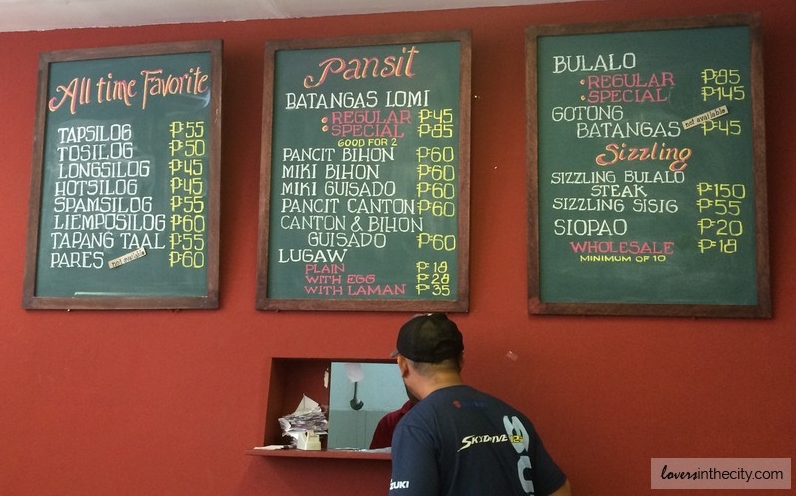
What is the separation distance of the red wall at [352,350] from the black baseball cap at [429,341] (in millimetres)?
618

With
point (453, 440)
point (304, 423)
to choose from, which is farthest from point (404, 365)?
point (304, 423)

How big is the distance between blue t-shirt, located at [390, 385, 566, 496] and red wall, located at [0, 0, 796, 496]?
0.71 m

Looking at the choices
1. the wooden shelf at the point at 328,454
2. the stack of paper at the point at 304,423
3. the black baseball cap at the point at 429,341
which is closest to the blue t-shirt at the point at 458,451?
the black baseball cap at the point at 429,341

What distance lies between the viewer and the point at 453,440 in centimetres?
222

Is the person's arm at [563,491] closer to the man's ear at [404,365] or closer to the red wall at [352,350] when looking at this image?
the red wall at [352,350]

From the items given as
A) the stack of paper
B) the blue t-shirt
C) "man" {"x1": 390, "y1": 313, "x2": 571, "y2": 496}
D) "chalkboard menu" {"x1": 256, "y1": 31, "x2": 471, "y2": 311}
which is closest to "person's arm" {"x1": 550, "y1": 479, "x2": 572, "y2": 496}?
"man" {"x1": 390, "y1": 313, "x2": 571, "y2": 496}

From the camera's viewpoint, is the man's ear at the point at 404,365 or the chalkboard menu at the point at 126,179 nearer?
the man's ear at the point at 404,365

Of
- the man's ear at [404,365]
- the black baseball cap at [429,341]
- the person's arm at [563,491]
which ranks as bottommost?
the person's arm at [563,491]

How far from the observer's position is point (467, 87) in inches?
122

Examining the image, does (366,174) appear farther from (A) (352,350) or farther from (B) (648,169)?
(B) (648,169)

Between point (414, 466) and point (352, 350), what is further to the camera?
point (352, 350)

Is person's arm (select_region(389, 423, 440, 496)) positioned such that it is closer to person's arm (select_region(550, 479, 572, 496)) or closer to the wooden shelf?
person's arm (select_region(550, 479, 572, 496))

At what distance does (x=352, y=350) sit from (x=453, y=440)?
981 mm

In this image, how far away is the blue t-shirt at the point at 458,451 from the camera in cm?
218
